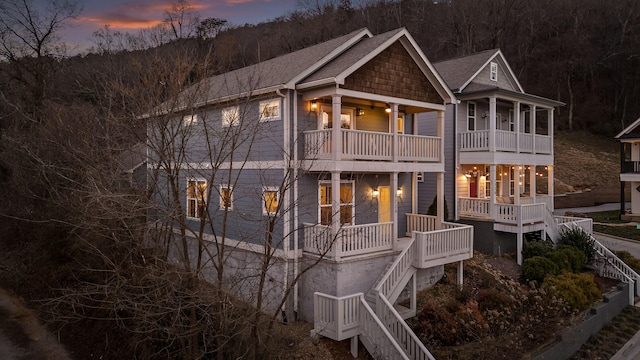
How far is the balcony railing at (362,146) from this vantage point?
42.3 ft

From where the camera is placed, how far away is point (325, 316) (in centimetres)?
1139

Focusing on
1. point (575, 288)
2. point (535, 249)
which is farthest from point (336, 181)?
point (535, 249)

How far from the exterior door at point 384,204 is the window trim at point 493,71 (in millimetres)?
10547

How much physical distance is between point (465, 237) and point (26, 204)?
1686 centimetres

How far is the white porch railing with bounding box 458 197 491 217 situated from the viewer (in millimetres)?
19156

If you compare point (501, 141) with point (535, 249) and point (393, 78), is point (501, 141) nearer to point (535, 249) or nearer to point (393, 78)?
point (535, 249)

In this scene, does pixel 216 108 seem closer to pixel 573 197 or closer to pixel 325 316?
pixel 325 316

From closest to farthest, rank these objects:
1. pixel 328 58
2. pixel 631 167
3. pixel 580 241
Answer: pixel 328 58 < pixel 580 241 < pixel 631 167

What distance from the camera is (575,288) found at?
49.7 ft

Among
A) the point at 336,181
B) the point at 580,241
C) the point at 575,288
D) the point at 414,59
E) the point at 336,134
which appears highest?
the point at 414,59

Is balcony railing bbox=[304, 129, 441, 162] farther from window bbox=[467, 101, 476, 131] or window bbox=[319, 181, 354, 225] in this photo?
window bbox=[467, 101, 476, 131]

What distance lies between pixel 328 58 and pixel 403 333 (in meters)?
8.48

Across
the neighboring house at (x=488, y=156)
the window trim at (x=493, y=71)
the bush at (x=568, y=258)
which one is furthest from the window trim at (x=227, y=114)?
the window trim at (x=493, y=71)

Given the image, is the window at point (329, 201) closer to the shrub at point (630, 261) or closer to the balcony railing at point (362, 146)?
the balcony railing at point (362, 146)
